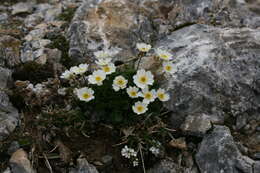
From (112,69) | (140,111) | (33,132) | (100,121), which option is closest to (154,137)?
(140,111)

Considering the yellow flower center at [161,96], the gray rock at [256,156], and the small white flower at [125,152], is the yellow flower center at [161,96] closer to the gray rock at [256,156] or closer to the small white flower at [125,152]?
the small white flower at [125,152]

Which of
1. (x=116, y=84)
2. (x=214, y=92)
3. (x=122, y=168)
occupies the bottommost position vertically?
(x=122, y=168)

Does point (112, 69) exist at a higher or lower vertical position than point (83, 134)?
higher

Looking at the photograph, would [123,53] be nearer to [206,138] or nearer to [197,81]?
[197,81]

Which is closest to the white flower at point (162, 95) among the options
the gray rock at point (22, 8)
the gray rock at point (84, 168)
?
the gray rock at point (84, 168)

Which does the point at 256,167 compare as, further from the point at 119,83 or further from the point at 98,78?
the point at 98,78

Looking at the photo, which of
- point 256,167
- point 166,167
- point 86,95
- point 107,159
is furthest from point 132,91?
point 256,167
